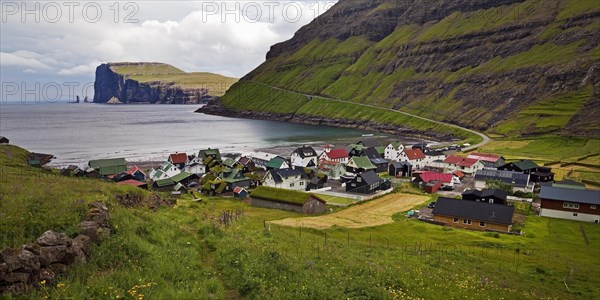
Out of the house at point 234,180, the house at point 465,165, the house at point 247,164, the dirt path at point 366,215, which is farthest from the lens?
the house at point 247,164

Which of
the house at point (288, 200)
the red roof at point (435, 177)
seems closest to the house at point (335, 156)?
the red roof at point (435, 177)

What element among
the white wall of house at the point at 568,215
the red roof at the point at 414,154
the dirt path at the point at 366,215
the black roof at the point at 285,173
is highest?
the red roof at the point at 414,154

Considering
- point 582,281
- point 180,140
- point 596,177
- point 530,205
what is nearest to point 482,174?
point 530,205

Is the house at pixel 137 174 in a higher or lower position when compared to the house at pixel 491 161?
lower

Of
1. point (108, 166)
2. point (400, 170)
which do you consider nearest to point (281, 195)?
point (400, 170)

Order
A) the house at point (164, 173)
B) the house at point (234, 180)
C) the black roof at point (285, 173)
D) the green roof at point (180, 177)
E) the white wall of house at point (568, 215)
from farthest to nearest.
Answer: the house at point (164, 173), the green roof at point (180, 177), the black roof at point (285, 173), the house at point (234, 180), the white wall of house at point (568, 215)

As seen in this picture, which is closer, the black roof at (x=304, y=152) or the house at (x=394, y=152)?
the black roof at (x=304, y=152)

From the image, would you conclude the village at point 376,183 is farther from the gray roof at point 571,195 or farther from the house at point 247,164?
the house at point 247,164

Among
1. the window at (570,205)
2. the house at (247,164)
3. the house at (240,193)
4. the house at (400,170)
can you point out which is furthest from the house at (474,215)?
the house at (247,164)
